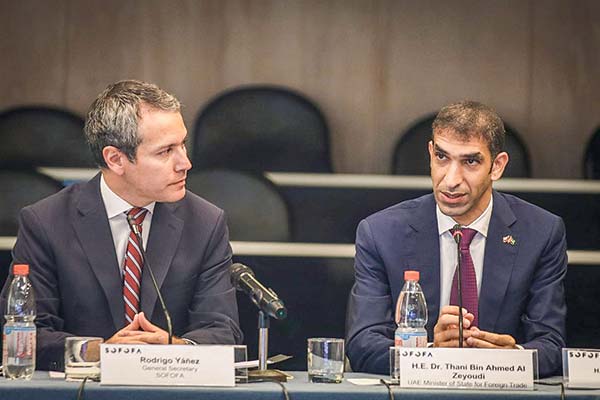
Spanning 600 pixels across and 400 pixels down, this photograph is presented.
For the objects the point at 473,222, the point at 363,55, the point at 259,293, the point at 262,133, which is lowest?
the point at 259,293

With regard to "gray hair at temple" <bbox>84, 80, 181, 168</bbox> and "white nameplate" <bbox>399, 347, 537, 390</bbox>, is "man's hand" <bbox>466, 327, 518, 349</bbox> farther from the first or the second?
"gray hair at temple" <bbox>84, 80, 181, 168</bbox>

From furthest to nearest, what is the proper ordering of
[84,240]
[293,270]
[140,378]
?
[293,270], [84,240], [140,378]

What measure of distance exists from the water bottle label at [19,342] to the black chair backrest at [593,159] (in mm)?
2858

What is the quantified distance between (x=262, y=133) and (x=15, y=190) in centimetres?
109

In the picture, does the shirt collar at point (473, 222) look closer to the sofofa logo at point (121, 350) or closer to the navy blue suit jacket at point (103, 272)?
the navy blue suit jacket at point (103, 272)

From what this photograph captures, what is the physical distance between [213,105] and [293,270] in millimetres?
802

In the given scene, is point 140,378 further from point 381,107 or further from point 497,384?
point 381,107

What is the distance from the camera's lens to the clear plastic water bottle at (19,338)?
102 inches

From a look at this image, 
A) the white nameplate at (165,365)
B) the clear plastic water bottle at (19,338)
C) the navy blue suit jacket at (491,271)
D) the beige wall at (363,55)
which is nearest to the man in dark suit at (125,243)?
the clear plastic water bottle at (19,338)

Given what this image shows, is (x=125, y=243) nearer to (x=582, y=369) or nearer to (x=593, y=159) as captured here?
(x=582, y=369)

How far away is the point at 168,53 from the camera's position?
4.68 metres

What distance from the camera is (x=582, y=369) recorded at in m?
2.62

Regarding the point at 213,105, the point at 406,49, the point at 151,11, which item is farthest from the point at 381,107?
the point at 151,11

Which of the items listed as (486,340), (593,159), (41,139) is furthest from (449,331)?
(41,139)
